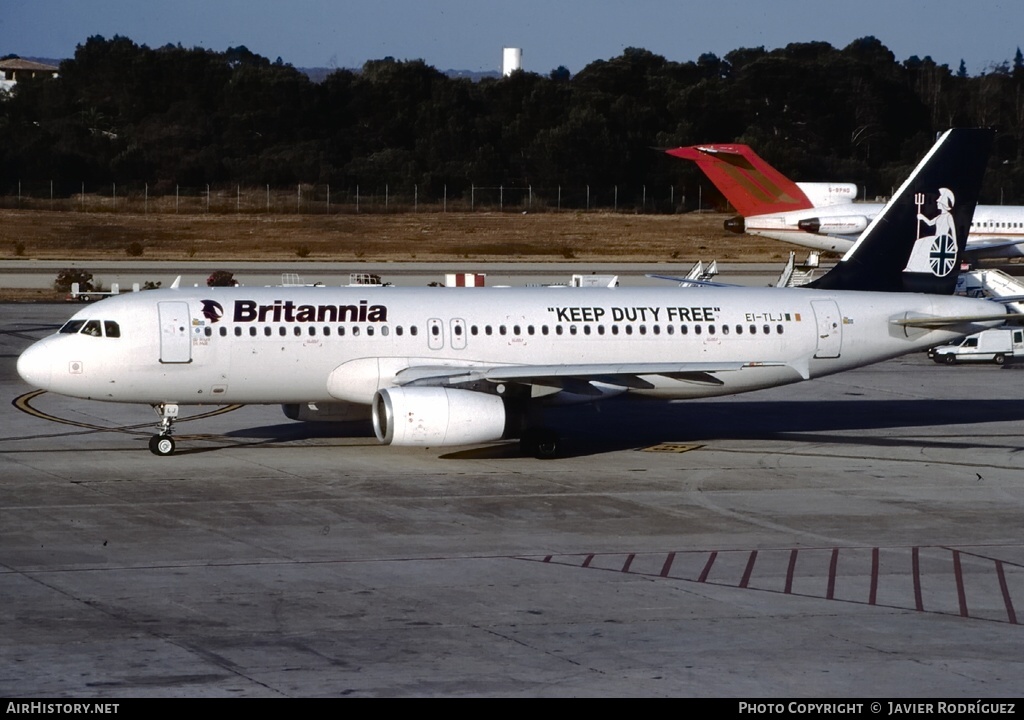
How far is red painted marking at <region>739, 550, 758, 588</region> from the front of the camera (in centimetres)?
2253

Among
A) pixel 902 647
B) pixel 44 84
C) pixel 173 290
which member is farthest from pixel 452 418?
pixel 44 84

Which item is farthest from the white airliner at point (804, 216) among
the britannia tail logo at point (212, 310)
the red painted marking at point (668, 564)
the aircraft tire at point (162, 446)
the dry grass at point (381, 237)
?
the red painted marking at point (668, 564)

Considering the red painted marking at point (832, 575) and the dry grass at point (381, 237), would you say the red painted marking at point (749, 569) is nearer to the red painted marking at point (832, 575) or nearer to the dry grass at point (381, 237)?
the red painted marking at point (832, 575)

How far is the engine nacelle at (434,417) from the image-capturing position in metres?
31.2

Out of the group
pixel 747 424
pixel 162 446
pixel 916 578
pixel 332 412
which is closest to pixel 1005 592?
pixel 916 578

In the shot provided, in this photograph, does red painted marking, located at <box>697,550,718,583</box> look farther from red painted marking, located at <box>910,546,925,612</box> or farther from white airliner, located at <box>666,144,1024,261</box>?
white airliner, located at <box>666,144,1024,261</box>

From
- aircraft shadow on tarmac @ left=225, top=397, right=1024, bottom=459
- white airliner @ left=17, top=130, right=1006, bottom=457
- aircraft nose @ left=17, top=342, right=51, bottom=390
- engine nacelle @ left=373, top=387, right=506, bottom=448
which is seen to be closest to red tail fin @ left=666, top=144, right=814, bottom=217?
aircraft shadow on tarmac @ left=225, top=397, right=1024, bottom=459

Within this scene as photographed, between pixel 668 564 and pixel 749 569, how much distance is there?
4.51ft

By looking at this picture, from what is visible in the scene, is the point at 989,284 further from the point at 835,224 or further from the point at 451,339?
the point at 451,339

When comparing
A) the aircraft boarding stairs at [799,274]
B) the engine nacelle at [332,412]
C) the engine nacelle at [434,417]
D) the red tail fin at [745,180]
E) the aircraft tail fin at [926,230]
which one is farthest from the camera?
the red tail fin at [745,180]

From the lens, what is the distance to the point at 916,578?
23.0 m

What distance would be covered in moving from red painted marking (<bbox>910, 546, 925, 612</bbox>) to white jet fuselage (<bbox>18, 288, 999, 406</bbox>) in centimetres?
850

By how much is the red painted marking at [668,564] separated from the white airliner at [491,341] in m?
8.42

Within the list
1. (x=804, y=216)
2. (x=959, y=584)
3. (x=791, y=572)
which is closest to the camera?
(x=959, y=584)
